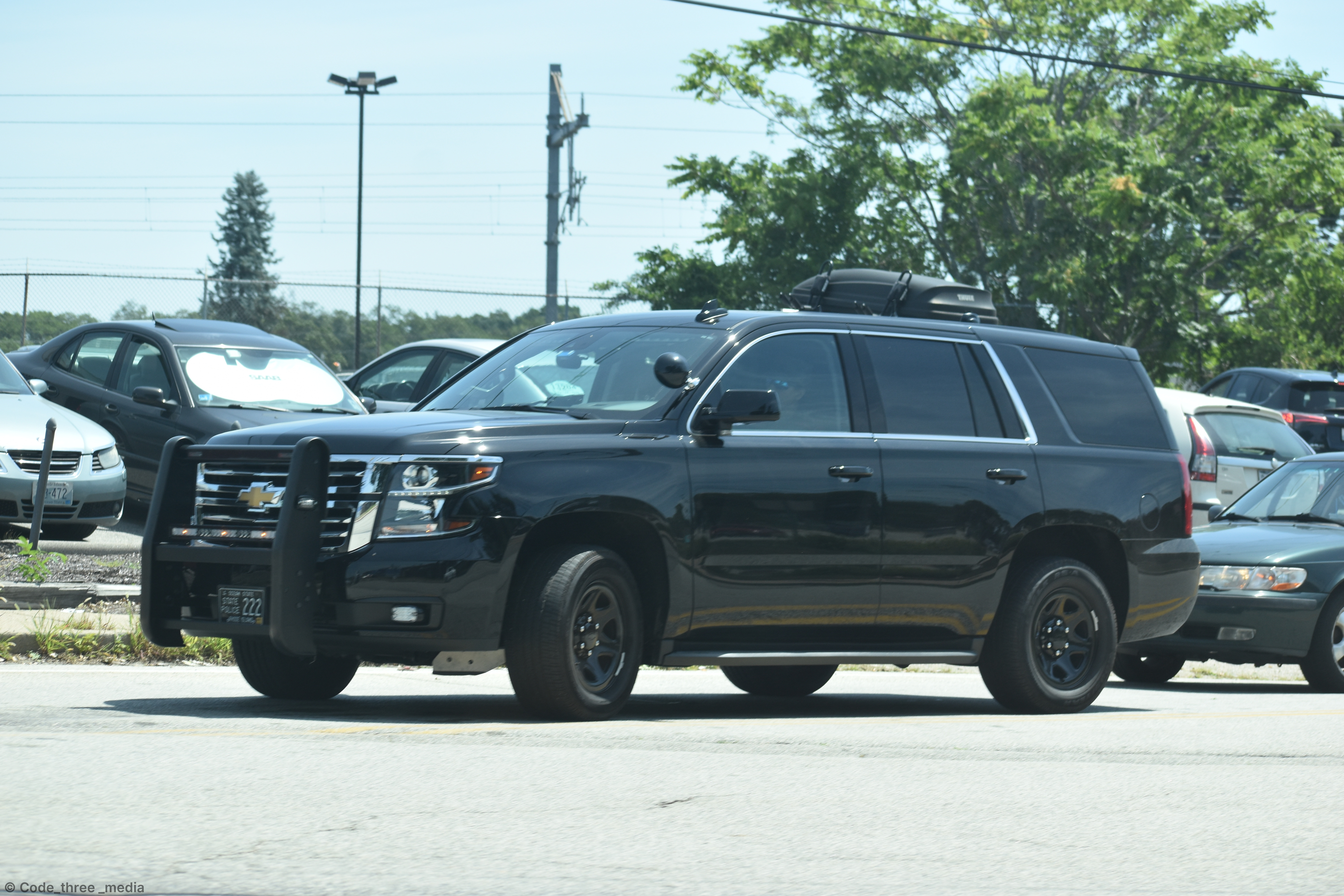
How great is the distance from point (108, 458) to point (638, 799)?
959 centimetres

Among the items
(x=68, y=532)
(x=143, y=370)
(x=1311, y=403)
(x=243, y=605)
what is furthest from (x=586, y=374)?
(x=1311, y=403)

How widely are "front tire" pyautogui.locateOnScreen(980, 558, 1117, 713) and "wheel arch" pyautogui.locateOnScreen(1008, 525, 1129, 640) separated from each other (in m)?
0.11

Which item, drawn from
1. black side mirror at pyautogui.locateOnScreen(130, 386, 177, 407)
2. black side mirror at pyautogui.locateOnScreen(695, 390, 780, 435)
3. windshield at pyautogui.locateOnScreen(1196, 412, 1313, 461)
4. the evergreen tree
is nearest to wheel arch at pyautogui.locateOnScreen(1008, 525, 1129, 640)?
black side mirror at pyautogui.locateOnScreen(695, 390, 780, 435)

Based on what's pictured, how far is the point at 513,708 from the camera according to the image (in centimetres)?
833

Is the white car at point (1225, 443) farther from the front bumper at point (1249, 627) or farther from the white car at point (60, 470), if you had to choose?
the white car at point (60, 470)

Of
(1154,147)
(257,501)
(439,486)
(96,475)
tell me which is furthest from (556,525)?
(1154,147)

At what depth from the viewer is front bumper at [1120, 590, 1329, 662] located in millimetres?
11586

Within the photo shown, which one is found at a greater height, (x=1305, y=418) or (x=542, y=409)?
(x=542, y=409)

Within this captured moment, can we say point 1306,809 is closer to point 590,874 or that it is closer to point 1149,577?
point 590,874

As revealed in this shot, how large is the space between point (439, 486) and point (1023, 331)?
3.79 m

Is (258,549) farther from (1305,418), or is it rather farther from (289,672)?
(1305,418)

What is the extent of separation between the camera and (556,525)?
7.52m

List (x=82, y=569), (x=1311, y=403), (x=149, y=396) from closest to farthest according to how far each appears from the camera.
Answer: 1. (x=82, y=569)
2. (x=149, y=396)
3. (x=1311, y=403)

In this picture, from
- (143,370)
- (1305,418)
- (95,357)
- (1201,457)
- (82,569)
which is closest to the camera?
(82,569)
